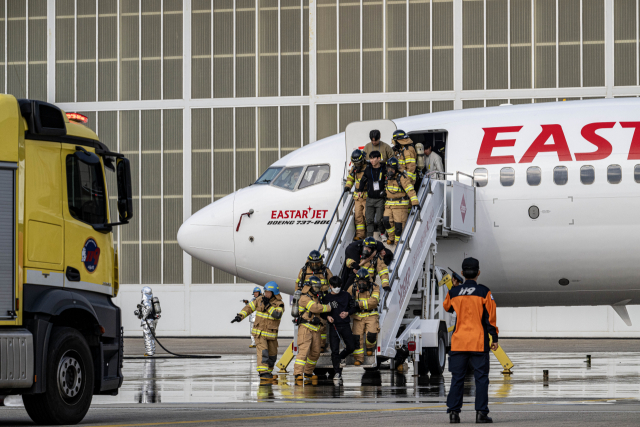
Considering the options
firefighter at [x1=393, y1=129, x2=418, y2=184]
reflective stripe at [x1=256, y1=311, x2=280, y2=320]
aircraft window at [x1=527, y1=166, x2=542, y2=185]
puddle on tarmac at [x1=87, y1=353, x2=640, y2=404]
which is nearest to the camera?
puddle on tarmac at [x1=87, y1=353, x2=640, y2=404]

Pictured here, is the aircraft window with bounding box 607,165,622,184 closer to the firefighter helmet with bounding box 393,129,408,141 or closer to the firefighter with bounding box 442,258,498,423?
the firefighter helmet with bounding box 393,129,408,141

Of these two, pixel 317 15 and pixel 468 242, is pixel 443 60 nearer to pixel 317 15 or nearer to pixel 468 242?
pixel 317 15

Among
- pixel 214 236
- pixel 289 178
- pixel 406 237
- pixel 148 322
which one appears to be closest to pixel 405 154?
pixel 406 237

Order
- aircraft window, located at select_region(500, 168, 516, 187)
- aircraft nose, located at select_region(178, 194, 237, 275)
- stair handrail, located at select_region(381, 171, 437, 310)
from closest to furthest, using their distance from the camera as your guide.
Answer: stair handrail, located at select_region(381, 171, 437, 310), aircraft window, located at select_region(500, 168, 516, 187), aircraft nose, located at select_region(178, 194, 237, 275)

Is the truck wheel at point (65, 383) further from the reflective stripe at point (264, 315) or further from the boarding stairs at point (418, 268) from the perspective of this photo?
the reflective stripe at point (264, 315)

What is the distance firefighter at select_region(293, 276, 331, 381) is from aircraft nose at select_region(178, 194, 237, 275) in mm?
5020

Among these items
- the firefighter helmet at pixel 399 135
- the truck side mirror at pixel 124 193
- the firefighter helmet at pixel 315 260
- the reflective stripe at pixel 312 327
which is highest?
the firefighter helmet at pixel 399 135

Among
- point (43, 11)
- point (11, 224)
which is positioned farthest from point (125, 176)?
point (43, 11)

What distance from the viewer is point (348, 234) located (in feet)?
63.2

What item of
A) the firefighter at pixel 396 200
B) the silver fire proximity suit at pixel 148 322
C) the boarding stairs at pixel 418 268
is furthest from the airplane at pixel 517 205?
the silver fire proximity suit at pixel 148 322

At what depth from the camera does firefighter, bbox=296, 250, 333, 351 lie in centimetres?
1719

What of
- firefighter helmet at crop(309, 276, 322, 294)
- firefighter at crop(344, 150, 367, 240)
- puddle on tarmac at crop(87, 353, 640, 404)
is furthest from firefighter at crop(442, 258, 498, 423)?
firefighter at crop(344, 150, 367, 240)

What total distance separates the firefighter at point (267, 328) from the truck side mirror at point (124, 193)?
6162 mm

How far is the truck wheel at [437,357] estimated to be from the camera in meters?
18.3
